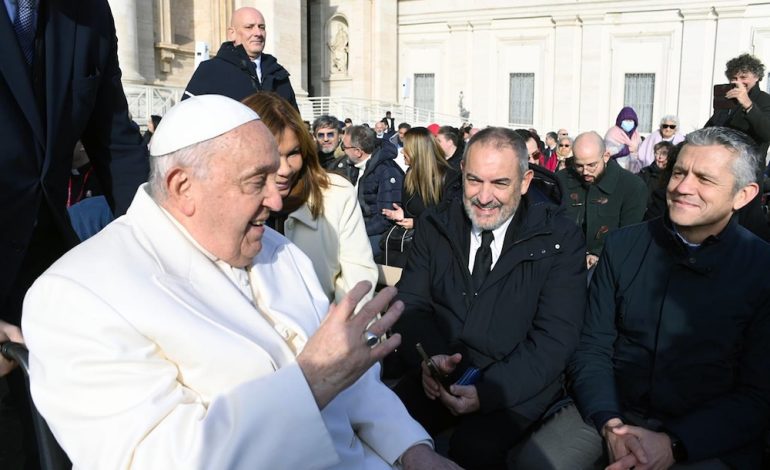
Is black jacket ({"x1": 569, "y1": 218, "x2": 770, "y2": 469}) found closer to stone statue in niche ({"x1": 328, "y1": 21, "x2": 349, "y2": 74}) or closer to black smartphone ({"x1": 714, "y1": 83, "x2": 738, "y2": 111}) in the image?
black smartphone ({"x1": 714, "y1": 83, "x2": 738, "y2": 111})

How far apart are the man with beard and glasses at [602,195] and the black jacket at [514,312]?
2.33 meters

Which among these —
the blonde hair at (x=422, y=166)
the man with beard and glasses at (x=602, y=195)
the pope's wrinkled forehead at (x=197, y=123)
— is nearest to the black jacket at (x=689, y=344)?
the pope's wrinkled forehead at (x=197, y=123)

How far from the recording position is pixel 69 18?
2.40m

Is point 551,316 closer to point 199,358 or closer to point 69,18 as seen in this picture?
point 199,358

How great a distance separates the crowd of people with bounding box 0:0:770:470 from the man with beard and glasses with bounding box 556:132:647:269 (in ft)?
6.68

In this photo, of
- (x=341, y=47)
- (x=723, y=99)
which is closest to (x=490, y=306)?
(x=723, y=99)

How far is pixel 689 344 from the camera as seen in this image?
2.68 metres

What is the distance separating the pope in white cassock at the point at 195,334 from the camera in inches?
64.1

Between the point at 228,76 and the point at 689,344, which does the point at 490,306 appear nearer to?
the point at 689,344

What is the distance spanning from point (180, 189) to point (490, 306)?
166 centimetres

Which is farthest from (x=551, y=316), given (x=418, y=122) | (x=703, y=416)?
(x=418, y=122)

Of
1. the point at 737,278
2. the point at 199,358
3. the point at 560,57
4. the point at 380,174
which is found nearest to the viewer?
the point at 199,358

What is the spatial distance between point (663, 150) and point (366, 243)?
5822 mm

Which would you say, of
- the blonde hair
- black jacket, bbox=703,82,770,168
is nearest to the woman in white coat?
the blonde hair
